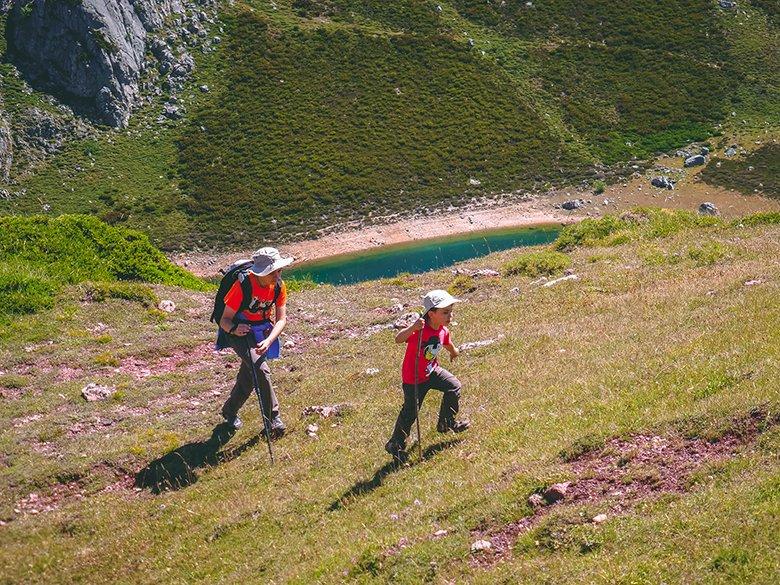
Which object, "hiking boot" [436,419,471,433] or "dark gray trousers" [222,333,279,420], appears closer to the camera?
"hiking boot" [436,419,471,433]

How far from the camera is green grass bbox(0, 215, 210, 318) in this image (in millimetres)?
24016

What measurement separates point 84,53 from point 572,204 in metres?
53.1

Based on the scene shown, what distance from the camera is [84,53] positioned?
7925 centimetres

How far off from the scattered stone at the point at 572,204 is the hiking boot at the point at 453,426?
62108mm

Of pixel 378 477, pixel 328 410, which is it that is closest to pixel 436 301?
pixel 378 477

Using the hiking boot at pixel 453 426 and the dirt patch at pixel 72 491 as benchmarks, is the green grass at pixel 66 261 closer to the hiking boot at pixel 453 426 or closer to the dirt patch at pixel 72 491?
the dirt patch at pixel 72 491

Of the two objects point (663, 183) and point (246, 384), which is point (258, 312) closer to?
point (246, 384)

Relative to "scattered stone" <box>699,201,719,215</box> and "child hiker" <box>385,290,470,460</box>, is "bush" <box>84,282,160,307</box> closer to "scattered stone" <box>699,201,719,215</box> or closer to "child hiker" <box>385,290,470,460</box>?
"child hiker" <box>385,290,470,460</box>

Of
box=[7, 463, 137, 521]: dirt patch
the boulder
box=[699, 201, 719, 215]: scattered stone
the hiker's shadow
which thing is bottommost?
box=[699, 201, 719, 215]: scattered stone

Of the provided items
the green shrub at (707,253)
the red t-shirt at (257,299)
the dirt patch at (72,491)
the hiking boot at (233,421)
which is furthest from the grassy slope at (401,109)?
the red t-shirt at (257,299)

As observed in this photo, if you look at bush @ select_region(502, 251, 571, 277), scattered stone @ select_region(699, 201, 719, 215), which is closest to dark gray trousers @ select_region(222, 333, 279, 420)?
bush @ select_region(502, 251, 571, 277)

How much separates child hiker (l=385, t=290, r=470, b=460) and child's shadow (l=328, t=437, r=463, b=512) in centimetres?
20

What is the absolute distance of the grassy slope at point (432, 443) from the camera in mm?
8359

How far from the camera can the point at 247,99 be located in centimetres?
8481
